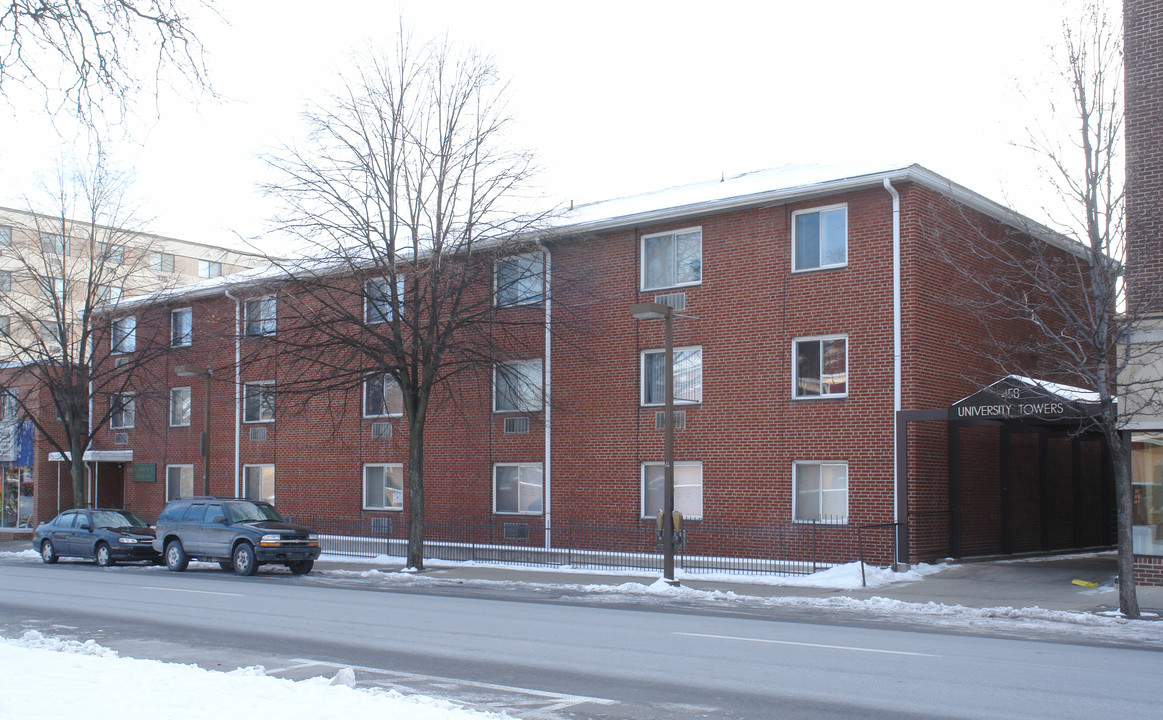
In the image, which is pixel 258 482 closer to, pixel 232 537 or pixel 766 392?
pixel 232 537

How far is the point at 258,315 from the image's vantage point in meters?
30.4

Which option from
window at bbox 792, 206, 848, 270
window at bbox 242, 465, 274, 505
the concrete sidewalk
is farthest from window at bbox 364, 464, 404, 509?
window at bbox 792, 206, 848, 270

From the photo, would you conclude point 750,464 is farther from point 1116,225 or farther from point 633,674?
point 633,674

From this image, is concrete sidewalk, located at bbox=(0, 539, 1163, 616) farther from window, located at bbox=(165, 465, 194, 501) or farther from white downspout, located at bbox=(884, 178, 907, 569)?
window, located at bbox=(165, 465, 194, 501)

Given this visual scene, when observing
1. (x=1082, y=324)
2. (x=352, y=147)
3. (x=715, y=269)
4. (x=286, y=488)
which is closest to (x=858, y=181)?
(x=715, y=269)

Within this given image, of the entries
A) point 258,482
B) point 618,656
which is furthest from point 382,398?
point 618,656

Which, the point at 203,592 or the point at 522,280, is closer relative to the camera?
the point at 203,592

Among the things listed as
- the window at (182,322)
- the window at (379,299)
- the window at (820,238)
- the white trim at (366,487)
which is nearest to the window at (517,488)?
the white trim at (366,487)

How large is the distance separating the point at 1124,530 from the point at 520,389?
16.1 meters

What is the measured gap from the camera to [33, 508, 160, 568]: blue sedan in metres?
27.9

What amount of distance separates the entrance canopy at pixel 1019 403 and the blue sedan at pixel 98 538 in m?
20.4

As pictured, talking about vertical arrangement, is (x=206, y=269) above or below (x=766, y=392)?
above

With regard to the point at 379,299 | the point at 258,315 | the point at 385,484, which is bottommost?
the point at 385,484

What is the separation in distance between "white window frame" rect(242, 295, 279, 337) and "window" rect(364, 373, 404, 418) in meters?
3.35
